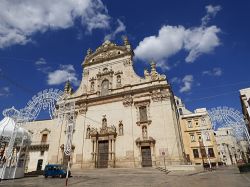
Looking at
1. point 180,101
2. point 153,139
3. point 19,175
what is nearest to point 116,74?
point 153,139

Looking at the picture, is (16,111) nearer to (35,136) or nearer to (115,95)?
(115,95)

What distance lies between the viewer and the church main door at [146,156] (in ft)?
85.1

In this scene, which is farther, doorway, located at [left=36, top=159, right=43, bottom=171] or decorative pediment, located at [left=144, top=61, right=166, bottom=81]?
doorway, located at [left=36, top=159, right=43, bottom=171]

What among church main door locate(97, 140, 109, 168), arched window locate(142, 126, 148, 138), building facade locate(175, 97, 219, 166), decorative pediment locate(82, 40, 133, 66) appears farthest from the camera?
building facade locate(175, 97, 219, 166)

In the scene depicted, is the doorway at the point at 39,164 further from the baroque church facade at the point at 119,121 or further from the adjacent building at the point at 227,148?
the adjacent building at the point at 227,148

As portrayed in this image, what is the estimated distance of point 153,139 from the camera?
26.1m

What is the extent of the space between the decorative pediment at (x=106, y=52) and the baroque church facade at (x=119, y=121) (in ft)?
0.59

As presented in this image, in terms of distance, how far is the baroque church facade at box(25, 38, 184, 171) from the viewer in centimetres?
2627

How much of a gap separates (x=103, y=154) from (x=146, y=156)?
656cm

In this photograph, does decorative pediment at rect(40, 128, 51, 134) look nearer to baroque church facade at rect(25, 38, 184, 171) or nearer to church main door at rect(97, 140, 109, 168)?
baroque church facade at rect(25, 38, 184, 171)

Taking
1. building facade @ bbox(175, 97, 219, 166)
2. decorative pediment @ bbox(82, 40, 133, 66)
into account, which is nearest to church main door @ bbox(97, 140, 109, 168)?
decorative pediment @ bbox(82, 40, 133, 66)

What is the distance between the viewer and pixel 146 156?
26344 mm

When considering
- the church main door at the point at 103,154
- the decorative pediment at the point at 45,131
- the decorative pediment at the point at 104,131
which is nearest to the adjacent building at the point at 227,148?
the church main door at the point at 103,154

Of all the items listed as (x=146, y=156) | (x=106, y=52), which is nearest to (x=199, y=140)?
(x=146, y=156)
